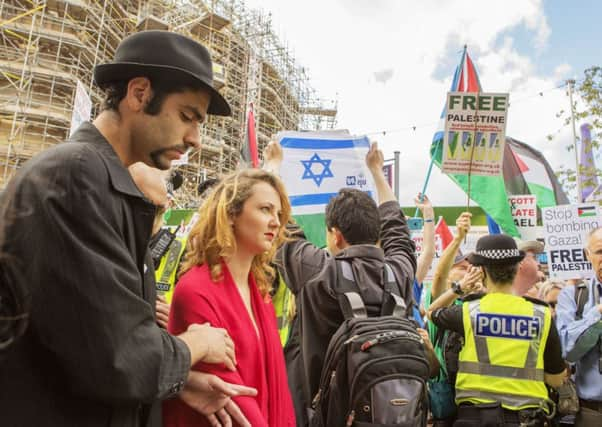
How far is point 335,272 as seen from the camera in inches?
90.3

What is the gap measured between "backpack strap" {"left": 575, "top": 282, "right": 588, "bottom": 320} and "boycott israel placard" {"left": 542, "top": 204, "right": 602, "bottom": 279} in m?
1.80

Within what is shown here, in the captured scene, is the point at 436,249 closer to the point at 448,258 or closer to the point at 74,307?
the point at 448,258

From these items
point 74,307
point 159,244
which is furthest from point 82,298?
point 159,244

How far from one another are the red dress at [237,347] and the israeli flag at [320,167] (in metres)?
2.28

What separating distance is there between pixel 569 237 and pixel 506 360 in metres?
3.09

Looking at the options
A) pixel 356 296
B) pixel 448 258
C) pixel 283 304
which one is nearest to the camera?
pixel 356 296

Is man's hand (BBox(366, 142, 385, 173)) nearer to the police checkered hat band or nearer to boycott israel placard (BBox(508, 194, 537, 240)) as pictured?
the police checkered hat band

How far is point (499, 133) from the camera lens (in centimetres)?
472

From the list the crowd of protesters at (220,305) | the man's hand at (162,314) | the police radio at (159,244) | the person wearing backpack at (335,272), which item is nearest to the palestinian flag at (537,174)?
the crowd of protesters at (220,305)

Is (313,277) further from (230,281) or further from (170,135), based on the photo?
(170,135)

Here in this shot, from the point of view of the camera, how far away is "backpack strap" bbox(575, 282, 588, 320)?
3.34 metres

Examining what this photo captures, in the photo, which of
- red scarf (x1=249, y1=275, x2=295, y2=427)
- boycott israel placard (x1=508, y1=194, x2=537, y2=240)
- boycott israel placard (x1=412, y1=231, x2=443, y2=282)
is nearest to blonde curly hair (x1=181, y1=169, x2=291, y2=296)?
red scarf (x1=249, y1=275, x2=295, y2=427)

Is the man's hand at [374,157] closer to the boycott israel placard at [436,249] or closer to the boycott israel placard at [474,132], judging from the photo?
the boycott israel placard at [474,132]

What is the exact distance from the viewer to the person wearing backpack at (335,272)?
2271 mm
